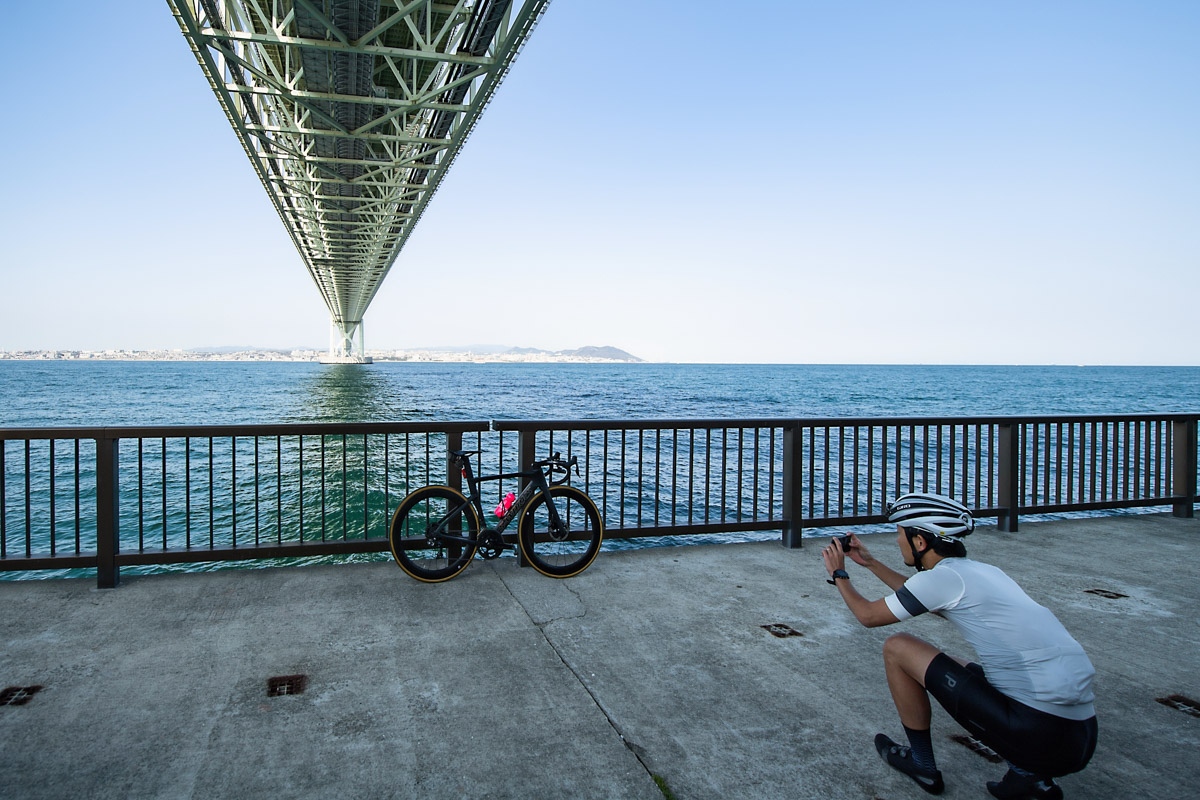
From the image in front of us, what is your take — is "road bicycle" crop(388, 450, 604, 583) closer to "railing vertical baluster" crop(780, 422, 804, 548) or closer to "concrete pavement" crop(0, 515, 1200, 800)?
"concrete pavement" crop(0, 515, 1200, 800)

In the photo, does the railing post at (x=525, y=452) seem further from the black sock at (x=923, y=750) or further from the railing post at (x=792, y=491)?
the black sock at (x=923, y=750)

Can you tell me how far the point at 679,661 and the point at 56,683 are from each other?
3068mm

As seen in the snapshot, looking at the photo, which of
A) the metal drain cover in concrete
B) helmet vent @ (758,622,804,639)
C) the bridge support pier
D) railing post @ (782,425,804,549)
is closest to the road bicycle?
helmet vent @ (758,622,804,639)

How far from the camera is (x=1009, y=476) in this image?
21.5 feet

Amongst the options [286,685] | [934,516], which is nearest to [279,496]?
[286,685]

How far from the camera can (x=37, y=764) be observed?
8.56 feet

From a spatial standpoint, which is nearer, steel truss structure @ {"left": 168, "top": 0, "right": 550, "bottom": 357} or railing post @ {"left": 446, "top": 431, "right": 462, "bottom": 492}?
railing post @ {"left": 446, "top": 431, "right": 462, "bottom": 492}

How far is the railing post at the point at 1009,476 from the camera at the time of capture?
255 inches

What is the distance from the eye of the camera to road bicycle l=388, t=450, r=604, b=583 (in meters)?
4.86

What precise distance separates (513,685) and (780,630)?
166 cm

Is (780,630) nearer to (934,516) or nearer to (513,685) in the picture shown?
(513,685)

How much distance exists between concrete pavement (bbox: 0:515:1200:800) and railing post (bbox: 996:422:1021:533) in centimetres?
135

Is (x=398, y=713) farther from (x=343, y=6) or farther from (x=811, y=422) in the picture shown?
(x=343, y=6)

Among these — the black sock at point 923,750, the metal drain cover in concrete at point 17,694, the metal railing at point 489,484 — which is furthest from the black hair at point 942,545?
the metal drain cover in concrete at point 17,694
